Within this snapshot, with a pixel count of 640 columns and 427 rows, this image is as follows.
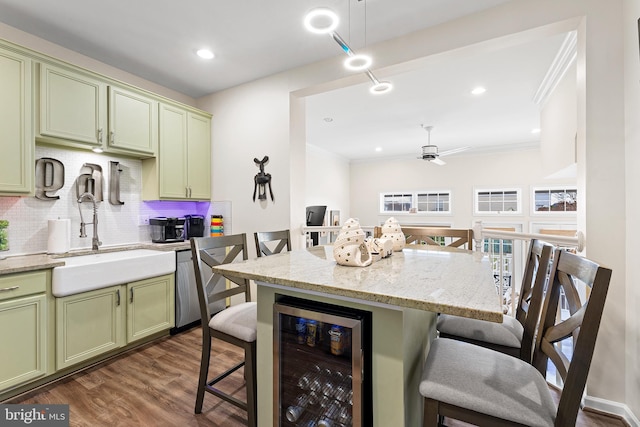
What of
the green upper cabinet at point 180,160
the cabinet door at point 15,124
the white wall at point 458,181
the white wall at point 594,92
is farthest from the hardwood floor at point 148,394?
the white wall at point 458,181

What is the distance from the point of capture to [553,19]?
6.35 ft

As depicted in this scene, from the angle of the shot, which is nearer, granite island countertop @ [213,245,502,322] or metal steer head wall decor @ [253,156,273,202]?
granite island countertop @ [213,245,502,322]

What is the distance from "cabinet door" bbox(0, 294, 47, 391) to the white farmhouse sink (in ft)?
0.51

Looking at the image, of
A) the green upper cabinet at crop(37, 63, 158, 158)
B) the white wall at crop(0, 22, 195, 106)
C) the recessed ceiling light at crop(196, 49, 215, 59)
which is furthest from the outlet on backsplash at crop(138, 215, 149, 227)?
the recessed ceiling light at crop(196, 49, 215, 59)

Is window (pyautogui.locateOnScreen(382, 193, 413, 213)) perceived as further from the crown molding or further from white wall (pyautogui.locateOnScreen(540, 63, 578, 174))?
the crown molding

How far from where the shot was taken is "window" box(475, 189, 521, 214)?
6238mm

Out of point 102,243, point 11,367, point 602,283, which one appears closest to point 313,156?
point 102,243

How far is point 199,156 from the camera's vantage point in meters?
3.44

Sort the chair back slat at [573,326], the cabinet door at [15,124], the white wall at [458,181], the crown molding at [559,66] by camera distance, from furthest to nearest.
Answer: the white wall at [458,181]
the crown molding at [559,66]
the cabinet door at [15,124]
the chair back slat at [573,326]

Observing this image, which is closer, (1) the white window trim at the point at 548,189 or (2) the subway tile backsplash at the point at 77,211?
(2) the subway tile backsplash at the point at 77,211

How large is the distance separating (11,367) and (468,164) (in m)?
7.39

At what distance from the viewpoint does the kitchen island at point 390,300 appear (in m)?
0.94

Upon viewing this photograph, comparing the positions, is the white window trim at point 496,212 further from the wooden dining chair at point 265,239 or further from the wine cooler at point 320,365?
the wine cooler at point 320,365

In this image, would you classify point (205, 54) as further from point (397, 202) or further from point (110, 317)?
point (397, 202)
